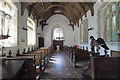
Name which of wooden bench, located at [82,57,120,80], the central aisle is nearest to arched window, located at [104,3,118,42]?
the central aisle

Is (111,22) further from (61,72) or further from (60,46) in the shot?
(60,46)

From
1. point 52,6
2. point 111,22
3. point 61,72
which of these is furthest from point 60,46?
point 61,72

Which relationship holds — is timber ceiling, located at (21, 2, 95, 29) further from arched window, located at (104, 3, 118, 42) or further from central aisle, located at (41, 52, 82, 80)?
central aisle, located at (41, 52, 82, 80)

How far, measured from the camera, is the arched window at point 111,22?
167 inches

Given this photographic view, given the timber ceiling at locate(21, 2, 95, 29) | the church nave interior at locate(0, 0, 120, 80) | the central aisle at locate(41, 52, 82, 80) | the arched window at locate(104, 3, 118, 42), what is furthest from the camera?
the timber ceiling at locate(21, 2, 95, 29)

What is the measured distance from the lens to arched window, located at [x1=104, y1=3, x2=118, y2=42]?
4.24 m

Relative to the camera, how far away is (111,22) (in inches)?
184

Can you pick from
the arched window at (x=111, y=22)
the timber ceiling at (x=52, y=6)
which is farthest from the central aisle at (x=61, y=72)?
the timber ceiling at (x=52, y=6)

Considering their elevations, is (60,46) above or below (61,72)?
above

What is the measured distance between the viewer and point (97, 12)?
5.62 m

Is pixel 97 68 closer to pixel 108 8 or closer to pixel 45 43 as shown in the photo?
pixel 108 8

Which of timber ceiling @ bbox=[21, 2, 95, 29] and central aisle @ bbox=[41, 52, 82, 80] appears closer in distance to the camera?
central aisle @ bbox=[41, 52, 82, 80]

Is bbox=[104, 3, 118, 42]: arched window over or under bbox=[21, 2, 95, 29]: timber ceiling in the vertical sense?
under

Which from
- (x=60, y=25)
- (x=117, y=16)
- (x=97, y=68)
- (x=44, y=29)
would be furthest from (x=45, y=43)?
(x=97, y=68)
